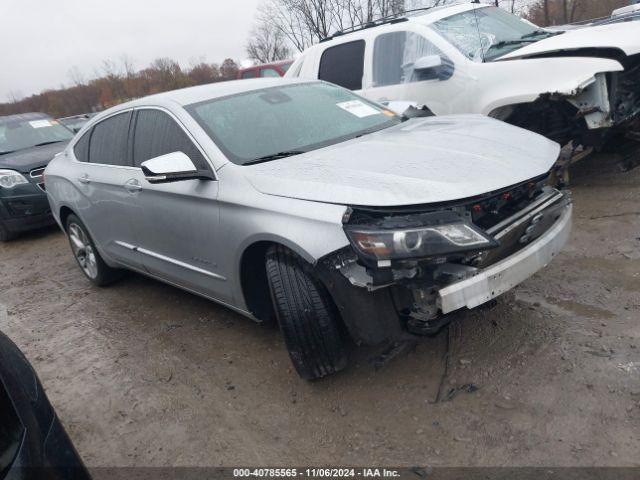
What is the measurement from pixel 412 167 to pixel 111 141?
267 centimetres

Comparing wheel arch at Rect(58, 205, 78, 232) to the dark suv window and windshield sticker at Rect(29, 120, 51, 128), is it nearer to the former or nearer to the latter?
the dark suv window

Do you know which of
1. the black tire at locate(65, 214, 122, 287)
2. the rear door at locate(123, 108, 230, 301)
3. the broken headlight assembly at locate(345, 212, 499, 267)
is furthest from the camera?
the black tire at locate(65, 214, 122, 287)

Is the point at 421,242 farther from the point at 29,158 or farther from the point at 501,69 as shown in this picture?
the point at 29,158

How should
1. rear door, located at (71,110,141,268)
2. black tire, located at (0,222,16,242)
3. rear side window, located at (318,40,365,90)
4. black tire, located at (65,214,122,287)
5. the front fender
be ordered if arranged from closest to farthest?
rear door, located at (71,110,141,268) → the front fender → black tire, located at (65,214,122,287) → rear side window, located at (318,40,365,90) → black tire, located at (0,222,16,242)

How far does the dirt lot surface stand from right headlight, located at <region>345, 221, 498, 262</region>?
0.62 m

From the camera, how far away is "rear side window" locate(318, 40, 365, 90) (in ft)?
19.4

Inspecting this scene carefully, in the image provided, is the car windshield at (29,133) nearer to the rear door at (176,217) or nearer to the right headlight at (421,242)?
the rear door at (176,217)

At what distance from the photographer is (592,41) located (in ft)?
14.7

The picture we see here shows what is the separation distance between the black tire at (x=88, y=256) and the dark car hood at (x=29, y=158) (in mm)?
2653

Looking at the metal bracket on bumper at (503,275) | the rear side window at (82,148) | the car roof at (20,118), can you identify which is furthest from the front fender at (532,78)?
the car roof at (20,118)

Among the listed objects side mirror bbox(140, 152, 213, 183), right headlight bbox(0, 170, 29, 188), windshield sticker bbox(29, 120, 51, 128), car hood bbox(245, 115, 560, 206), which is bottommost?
right headlight bbox(0, 170, 29, 188)

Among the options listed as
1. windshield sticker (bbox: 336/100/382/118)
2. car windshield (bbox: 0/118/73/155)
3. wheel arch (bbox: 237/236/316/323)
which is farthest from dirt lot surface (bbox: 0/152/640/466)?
car windshield (bbox: 0/118/73/155)

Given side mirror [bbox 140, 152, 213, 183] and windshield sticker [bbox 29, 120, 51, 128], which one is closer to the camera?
side mirror [bbox 140, 152, 213, 183]

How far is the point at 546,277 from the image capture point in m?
3.59
